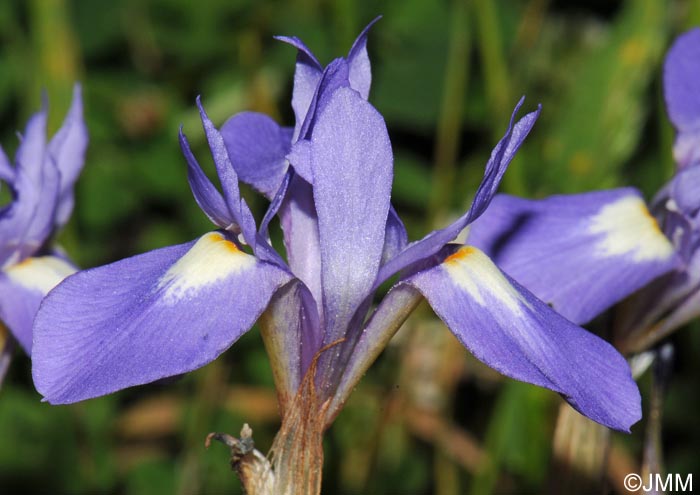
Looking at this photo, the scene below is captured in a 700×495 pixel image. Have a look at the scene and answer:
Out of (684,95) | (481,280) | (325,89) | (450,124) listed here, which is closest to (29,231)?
(325,89)

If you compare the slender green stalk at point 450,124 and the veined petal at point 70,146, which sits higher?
the veined petal at point 70,146

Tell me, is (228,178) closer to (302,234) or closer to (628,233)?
(302,234)

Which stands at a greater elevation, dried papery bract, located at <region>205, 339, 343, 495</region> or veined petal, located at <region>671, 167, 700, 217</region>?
veined petal, located at <region>671, 167, 700, 217</region>

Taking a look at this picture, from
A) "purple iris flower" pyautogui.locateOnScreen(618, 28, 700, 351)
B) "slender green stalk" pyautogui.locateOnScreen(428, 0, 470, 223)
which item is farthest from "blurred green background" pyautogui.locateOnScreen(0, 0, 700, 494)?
"purple iris flower" pyautogui.locateOnScreen(618, 28, 700, 351)

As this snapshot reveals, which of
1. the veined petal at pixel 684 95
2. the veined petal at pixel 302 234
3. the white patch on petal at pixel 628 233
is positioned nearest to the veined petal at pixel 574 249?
the white patch on petal at pixel 628 233

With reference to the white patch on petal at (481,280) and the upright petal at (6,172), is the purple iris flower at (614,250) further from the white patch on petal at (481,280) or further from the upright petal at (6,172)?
the upright petal at (6,172)

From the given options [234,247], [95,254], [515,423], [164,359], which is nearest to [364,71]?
[234,247]

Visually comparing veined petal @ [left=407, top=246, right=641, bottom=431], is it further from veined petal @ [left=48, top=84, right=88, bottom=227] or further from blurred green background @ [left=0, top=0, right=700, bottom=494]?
blurred green background @ [left=0, top=0, right=700, bottom=494]
